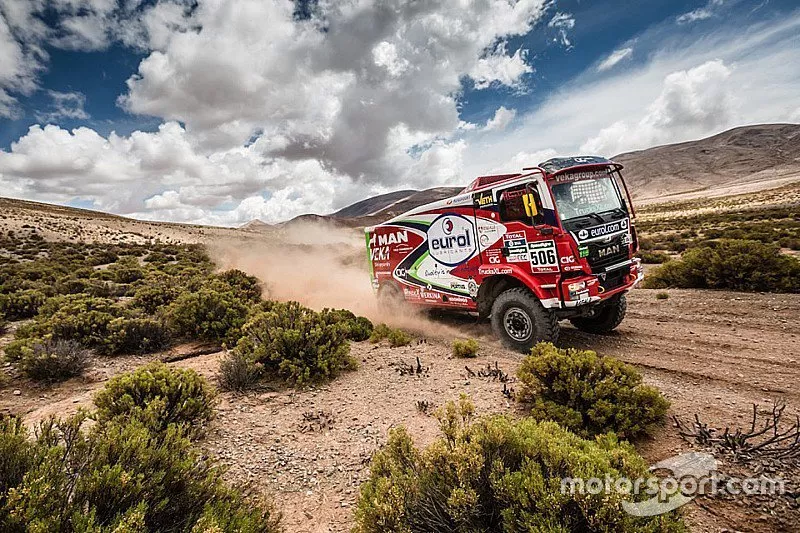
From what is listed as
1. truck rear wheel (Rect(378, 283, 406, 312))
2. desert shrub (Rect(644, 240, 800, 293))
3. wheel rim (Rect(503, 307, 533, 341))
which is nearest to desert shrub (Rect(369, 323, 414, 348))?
truck rear wheel (Rect(378, 283, 406, 312))

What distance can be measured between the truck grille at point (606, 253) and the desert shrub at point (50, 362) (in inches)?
350

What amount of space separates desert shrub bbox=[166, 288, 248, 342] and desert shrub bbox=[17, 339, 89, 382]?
1.94 m

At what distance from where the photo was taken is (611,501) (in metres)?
1.96

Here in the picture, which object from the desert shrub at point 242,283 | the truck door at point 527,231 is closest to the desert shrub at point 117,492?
the truck door at point 527,231

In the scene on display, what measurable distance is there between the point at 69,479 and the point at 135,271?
61.4ft

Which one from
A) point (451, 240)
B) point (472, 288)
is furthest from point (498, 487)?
point (451, 240)

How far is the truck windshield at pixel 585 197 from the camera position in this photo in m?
6.18

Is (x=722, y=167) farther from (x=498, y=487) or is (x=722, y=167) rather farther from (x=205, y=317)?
(x=498, y=487)

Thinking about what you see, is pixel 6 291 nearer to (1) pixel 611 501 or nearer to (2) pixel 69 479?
(2) pixel 69 479

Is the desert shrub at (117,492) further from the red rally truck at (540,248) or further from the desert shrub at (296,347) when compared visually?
the red rally truck at (540,248)

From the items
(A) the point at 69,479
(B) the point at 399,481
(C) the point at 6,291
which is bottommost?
(B) the point at 399,481

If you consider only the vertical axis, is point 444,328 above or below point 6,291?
below

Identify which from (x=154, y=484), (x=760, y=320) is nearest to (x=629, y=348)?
(x=760, y=320)

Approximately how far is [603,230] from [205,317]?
841cm
